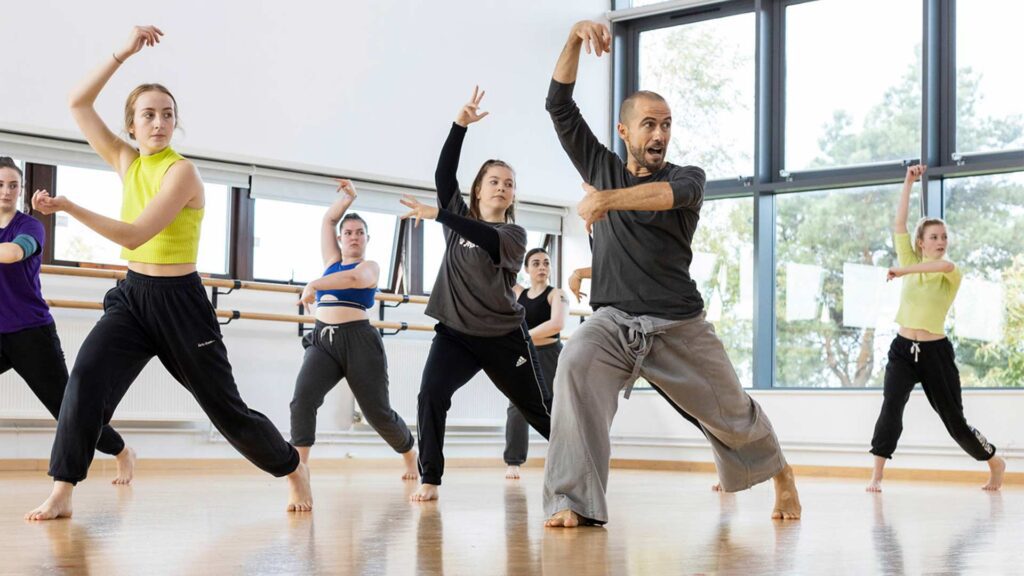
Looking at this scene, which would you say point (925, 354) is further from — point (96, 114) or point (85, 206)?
point (85, 206)

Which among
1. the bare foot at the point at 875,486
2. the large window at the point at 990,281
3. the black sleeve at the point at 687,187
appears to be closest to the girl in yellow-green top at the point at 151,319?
the black sleeve at the point at 687,187

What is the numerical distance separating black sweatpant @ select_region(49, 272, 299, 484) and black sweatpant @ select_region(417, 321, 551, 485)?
1.03 m

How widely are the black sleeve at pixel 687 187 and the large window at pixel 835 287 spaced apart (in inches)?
179

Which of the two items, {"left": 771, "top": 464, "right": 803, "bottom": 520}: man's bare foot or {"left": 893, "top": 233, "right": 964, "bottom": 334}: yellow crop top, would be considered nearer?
{"left": 771, "top": 464, "right": 803, "bottom": 520}: man's bare foot

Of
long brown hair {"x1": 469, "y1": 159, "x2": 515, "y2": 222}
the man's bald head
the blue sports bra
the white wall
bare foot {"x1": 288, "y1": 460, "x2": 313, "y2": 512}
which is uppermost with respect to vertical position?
the white wall

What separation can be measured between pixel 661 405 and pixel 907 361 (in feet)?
8.69

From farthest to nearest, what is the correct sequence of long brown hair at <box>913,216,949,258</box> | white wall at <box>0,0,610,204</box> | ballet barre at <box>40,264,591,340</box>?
ballet barre at <box>40,264,591,340</box>, white wall at <box>0,0,610,204</box>, long brown hair at <box>913,216,949,258</box>

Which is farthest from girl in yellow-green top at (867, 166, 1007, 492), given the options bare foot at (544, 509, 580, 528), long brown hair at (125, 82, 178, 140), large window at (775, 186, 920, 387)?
long brown hair at (125, 82, 178, 140)

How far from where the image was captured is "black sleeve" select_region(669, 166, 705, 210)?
9.78 ft

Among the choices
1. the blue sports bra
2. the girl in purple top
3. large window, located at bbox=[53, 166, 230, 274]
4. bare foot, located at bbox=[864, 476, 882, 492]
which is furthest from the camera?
large window, located at bbox=[53, 166, 230, 274]

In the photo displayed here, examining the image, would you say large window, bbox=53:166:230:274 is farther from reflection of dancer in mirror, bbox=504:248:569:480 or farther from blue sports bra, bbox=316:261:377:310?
reflection of dancer in mirror, bbox=504:248:569:480

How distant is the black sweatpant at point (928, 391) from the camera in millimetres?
5359

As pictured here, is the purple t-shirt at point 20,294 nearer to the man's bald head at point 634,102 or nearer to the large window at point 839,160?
the man's bald head at point 634,102

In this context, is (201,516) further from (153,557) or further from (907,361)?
(907,361)
